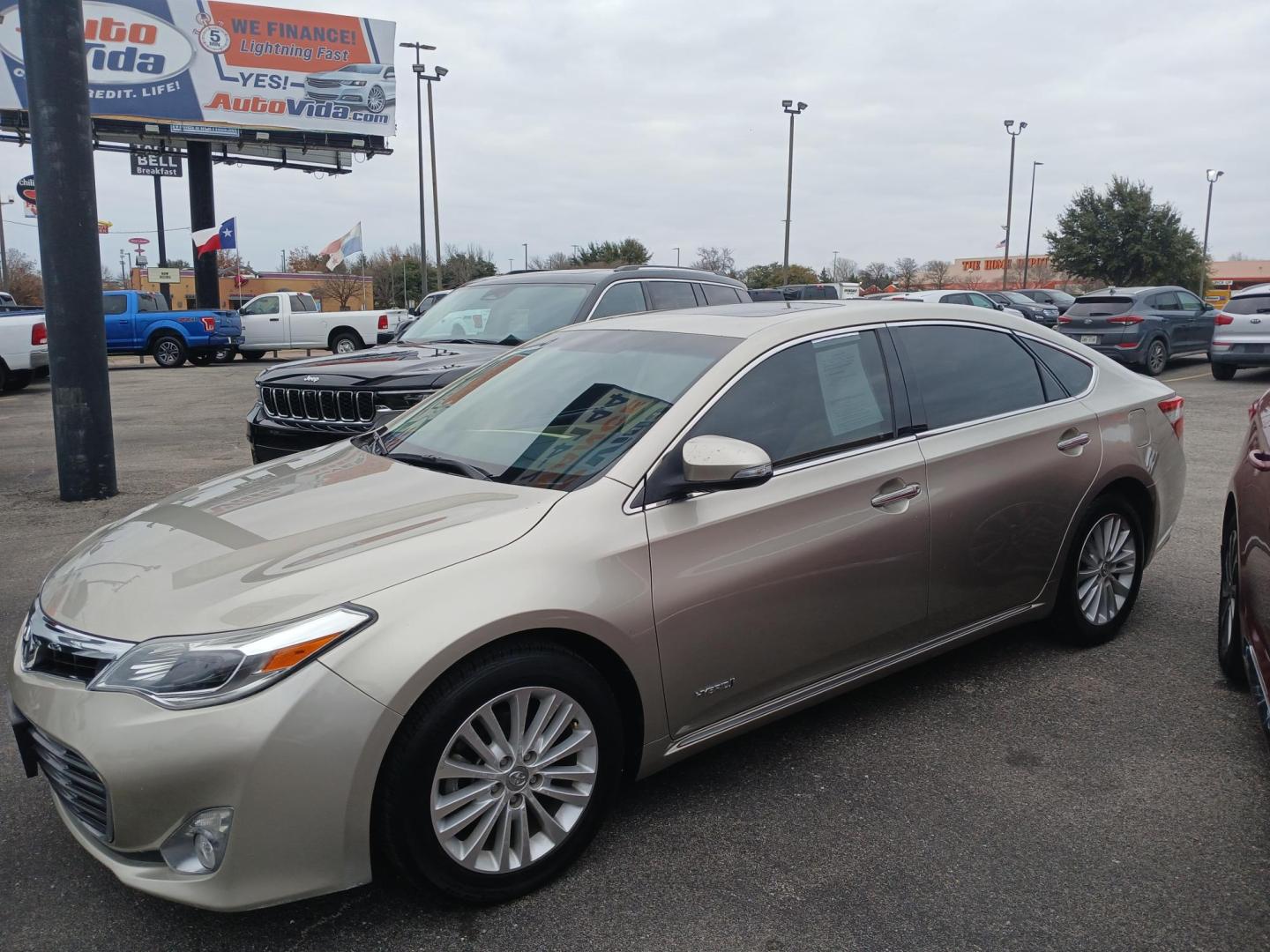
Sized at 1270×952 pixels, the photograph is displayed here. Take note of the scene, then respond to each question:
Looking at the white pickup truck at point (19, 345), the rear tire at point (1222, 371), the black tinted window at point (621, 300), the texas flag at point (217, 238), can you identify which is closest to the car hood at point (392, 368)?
the black tinted window at point (621, 300)

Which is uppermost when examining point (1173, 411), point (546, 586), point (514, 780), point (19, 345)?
point (1173, 411)

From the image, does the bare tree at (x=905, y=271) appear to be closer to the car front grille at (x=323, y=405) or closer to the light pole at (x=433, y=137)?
the light pole at (x=433, y=137)

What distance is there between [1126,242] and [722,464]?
53.6 metres

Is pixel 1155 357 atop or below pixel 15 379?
atop

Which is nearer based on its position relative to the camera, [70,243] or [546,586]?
[546,586]

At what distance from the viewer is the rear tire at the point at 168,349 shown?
24.0 m

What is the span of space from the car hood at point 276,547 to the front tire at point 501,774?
1.14 ft

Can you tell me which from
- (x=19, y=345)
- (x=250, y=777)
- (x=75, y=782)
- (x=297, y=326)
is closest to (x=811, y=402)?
(x=250, y=777)

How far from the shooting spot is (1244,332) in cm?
1622

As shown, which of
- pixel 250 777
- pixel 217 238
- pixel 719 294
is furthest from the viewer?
pixel 217 238

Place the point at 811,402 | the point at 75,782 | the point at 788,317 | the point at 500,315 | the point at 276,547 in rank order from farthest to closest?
the point at 500,315
the point at 788,317
the point at 811,402
the point at 276,547
the point at 75,782

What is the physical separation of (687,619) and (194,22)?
35.4 m

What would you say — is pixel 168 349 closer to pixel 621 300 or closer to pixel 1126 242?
pixel 621 300

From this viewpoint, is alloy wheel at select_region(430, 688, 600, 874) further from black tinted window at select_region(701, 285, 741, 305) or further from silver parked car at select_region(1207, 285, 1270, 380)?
silver parked car at select_region(1207, 285, 1270, 380)
